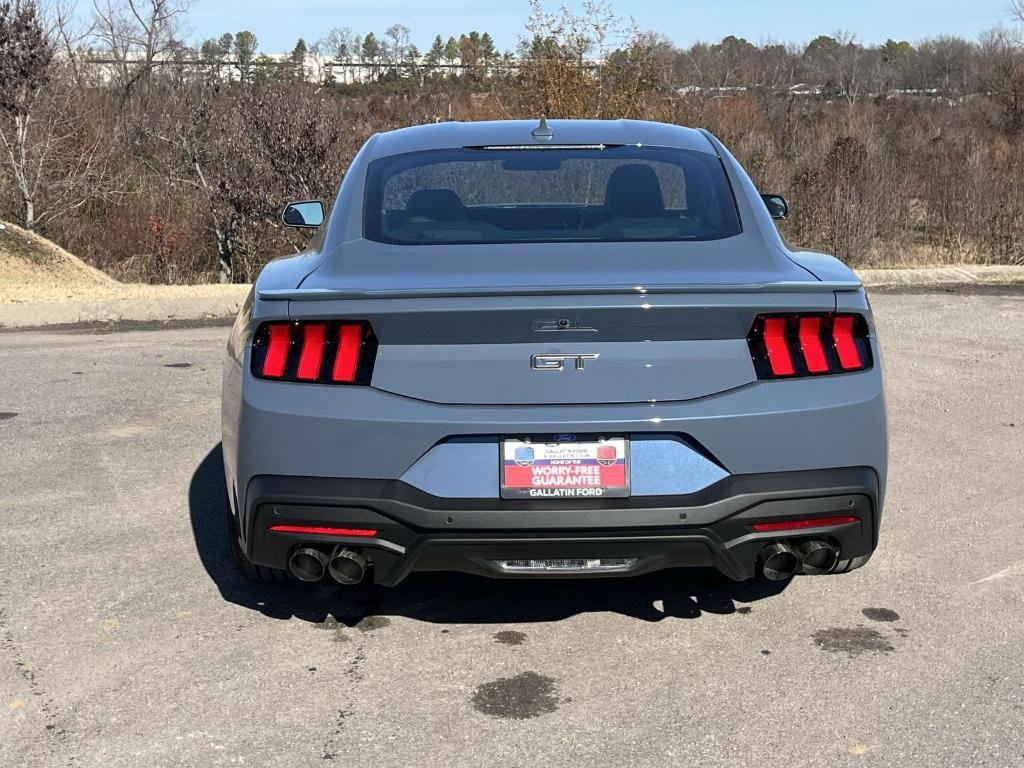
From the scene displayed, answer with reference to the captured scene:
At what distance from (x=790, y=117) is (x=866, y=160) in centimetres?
1715

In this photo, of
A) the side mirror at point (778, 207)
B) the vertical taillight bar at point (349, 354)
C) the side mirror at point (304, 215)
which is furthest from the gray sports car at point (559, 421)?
the side mirror at point (778, 207)

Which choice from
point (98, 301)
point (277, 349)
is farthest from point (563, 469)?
point (98, 301)

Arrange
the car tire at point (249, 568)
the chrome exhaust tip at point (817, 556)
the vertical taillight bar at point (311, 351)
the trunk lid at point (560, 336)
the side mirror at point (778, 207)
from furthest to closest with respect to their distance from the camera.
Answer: the side mirror at point (778, 207)
the car tire at point (249, 568)
the chrome exhaust tip at point (817, 556)
the vertical taillight bar at point (311, 351)
the trunk lid at point (560, 336)

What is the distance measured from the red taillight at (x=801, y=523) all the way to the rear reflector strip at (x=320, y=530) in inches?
44.0

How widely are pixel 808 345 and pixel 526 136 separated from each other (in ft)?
5.86

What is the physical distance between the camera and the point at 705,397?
364 cm

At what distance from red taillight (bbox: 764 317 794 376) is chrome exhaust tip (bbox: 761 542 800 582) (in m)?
0.52

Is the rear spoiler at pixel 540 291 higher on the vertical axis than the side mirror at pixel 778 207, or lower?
lower

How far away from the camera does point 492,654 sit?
13.4 feet

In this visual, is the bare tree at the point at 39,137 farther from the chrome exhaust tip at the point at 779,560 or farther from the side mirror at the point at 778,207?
the chrome exhaust tip at the point at 779,560

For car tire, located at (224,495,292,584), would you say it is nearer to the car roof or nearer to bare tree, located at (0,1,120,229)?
the car roof

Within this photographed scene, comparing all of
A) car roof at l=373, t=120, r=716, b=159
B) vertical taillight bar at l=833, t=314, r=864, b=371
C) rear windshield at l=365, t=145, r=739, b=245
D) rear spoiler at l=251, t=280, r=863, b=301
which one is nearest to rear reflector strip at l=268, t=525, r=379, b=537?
rear spoiler at l=251, t=280, r=863, b=301

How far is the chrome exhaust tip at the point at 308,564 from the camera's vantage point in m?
3.81

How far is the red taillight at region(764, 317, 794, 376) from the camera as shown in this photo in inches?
145
